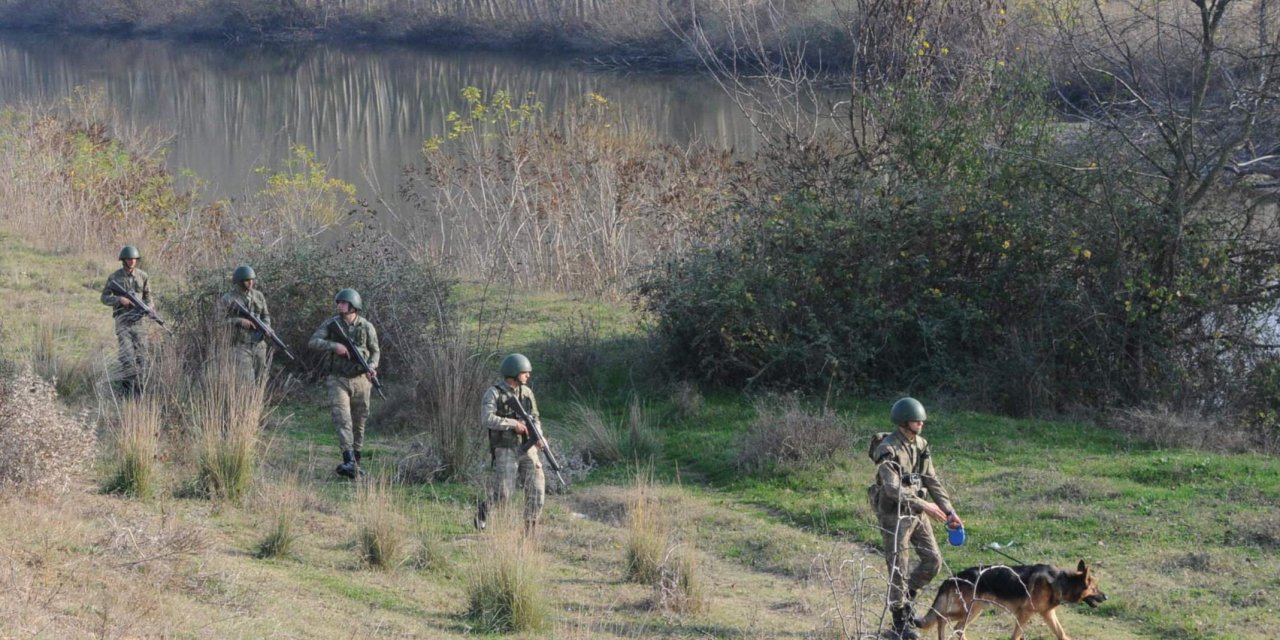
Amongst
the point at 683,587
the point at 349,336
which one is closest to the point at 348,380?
the point at 349,336

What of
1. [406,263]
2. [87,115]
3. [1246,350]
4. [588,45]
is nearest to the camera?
[1246,350]

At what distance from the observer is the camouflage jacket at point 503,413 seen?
9742mm

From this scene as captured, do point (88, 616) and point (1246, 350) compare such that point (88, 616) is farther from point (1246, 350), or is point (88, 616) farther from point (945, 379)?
point (1246, 350)

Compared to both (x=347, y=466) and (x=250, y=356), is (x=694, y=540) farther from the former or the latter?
(x=250, y=356)

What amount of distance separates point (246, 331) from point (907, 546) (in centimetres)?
779

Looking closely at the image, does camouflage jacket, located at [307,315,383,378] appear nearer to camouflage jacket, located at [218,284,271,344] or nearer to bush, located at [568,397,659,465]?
camouflage jacket, located at [218,284,271,344]

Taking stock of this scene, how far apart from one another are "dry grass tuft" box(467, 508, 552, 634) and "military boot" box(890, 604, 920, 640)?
216 centimetres

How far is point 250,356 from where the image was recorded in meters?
13.3

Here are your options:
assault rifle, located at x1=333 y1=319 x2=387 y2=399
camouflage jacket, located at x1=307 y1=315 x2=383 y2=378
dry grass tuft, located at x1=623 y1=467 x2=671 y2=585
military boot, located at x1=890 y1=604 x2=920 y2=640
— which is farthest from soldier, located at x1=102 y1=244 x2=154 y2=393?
military boot, located at x1=890 y1=604 x2=920 y2=640

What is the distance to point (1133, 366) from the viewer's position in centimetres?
1424

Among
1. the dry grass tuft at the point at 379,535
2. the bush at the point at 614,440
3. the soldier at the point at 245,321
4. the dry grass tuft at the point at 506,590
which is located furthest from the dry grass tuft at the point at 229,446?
the bush at the point at 614,440

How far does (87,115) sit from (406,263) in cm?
1648

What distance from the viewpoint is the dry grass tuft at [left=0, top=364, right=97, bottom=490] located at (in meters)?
9.02

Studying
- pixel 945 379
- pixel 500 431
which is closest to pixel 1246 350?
pixel 945 379
